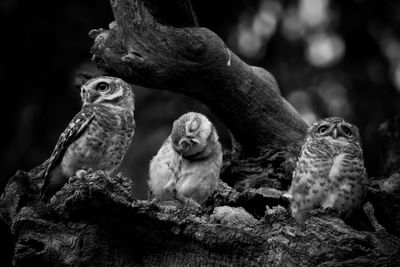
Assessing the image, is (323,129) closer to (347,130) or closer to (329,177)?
(347,130)

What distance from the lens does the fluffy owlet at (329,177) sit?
5.83 metres

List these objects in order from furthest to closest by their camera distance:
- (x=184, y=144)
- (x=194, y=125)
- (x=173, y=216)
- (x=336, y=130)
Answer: (x=194, y=125) → (x=184, y=144) → (x=336, y=130) → (x=173, y=216)

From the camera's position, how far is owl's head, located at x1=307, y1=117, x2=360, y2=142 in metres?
6.20

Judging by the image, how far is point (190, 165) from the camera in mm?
6535

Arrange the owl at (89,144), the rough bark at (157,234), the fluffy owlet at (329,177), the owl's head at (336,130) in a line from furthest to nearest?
the owl at (89,144) → the owl's head at (336,130) → the fluffy owlet at (329,177) → the rough bark at (157,234)

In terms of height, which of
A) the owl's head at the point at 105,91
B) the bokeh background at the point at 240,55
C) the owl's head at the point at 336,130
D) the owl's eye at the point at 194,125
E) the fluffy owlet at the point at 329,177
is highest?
the bokeh background at the point at 240,55

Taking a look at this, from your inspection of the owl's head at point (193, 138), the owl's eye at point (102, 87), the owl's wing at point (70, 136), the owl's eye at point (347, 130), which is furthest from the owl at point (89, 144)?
the owl's eye at point (347, 130)

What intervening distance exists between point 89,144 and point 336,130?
191cm

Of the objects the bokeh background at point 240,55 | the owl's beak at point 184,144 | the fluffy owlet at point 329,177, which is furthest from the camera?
the bokeh background at point 240,55

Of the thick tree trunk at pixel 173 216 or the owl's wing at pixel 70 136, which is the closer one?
the thick tree trunk at pixel 173 216

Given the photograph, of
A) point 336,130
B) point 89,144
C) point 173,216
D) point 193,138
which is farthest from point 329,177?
point 89,144

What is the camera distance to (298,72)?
11539 mm

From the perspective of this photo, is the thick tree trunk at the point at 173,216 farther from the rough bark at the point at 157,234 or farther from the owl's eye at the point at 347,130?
the owl's eye at the point at 347,130

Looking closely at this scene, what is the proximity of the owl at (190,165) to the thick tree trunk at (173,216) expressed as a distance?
0.57 ft
